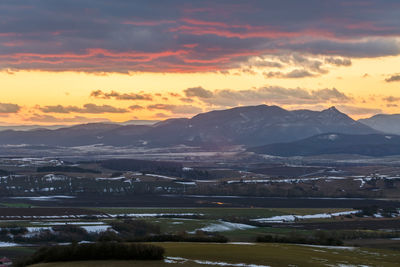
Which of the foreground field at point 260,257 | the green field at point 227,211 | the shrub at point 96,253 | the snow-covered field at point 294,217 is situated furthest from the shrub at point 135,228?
the shrub at point 96,253

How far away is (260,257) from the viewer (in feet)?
233

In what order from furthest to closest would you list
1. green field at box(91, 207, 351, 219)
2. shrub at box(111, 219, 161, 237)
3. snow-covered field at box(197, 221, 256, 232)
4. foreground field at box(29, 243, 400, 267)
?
green field at box(91, 207, 351, 219), snow-covered field at box(197, 221, 256, 232), shrub at box(111, 219, 161, 237), foreground field at box(29, 243, 400, 267)

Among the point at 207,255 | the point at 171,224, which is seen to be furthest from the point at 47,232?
the point at 207,255

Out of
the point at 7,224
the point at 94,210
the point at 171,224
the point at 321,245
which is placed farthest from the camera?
the point at 94,210

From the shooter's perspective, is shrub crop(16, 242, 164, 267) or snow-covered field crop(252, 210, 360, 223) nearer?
shrub crop(16, 242, 164, 267)

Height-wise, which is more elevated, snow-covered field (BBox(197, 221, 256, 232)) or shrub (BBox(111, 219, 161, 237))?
shrub (BBox(111, 219, 161, 237))

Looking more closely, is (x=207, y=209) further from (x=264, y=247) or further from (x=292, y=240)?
(x=264, y=247)

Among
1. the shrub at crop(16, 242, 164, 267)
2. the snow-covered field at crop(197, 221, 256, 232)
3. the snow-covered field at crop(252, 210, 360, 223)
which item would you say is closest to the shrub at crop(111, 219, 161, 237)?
the snow-covered field at crop(197, 221, 256, 232)

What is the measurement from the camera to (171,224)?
518 ft

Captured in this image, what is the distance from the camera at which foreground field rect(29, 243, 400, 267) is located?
6481cm

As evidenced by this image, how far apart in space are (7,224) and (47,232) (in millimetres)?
13377

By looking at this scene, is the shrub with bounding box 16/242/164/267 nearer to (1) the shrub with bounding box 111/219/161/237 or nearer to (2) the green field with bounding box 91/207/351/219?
(1) the shrub with bounding box 111/219/161/237

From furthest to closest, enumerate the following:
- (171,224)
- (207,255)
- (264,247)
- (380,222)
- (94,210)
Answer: (94,210), (380,222), (171,224), (264,247), (207,255)

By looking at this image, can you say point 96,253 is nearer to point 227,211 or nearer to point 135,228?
point 135,228
